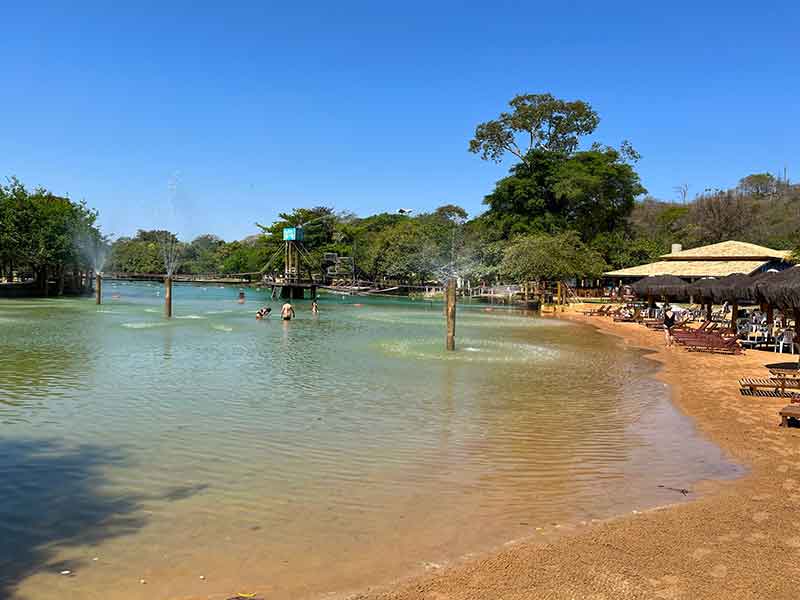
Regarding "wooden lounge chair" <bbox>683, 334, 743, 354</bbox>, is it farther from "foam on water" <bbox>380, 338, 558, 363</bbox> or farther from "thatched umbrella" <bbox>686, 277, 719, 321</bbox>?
"foam on water" <bbox>380, 338, 558, 363</bbox>

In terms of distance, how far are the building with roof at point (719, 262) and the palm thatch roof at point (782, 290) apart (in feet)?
79.1

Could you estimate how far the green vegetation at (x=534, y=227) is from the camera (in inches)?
2282

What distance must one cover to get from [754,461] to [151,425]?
372 inches

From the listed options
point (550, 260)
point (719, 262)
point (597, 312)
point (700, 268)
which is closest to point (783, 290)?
point (700, 268)

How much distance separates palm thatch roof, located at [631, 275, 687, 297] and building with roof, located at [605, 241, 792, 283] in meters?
6.53

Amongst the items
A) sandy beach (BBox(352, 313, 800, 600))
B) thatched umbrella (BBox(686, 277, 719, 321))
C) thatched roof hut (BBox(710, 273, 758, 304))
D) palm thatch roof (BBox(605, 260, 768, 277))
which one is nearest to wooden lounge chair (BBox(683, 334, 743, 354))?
thatched roof hut (BBox(710, 273, 758, 304))

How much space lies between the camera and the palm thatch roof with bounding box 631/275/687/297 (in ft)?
106

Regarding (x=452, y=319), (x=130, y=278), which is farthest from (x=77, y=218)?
(x=452, y=319)

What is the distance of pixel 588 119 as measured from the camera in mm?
75312

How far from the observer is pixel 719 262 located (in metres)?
42.7

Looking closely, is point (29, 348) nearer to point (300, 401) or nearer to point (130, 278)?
point (300, 401)

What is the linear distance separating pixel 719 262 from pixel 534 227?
96.2 feet

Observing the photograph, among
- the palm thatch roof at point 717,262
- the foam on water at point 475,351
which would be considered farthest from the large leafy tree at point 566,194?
the foam on water at point 475,351

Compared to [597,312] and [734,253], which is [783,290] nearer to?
[597,312]
